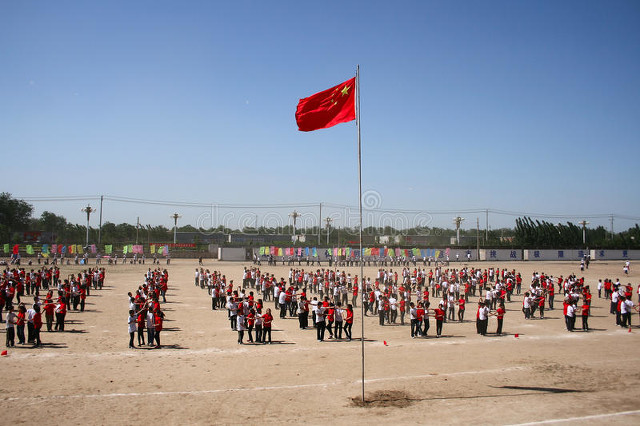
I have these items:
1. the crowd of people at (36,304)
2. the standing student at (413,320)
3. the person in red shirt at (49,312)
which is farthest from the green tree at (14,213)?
the standing student at (413,320)

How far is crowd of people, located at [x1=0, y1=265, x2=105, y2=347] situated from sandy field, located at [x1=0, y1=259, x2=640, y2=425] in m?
0.67

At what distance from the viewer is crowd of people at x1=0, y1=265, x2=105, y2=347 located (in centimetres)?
1534

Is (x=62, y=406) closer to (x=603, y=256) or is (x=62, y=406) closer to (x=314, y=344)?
(x=314, y=344)

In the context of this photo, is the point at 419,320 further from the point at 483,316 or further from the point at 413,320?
the point at 483,316

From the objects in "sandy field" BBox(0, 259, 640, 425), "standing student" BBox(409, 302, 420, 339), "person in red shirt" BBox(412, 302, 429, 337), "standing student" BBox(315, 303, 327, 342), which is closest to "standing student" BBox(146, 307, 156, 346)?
"sandy field" BBox(0, 259, 640, 425)

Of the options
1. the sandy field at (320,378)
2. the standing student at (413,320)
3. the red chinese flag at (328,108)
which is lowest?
the sandy field at (320,378)

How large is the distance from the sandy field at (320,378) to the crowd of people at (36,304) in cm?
67

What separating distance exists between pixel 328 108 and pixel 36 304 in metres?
12.7

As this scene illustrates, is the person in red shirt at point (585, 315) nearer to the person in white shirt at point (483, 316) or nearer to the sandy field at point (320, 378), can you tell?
the sandy field at point (320, 378)

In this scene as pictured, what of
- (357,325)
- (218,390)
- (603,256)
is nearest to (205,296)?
(357,325)

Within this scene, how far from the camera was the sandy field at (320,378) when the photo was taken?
9492mm

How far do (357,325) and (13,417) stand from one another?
14.5 meters

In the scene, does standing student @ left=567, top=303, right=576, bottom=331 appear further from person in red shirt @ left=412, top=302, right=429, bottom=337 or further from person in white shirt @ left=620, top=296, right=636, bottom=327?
person in red shirt @ left=412, top=302, right=429, bottom=337

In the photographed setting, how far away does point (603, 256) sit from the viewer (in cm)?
7894
